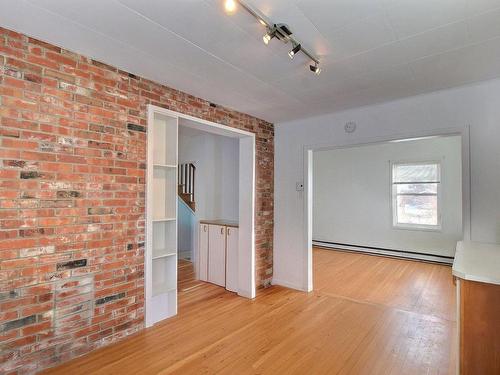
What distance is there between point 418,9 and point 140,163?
240cm

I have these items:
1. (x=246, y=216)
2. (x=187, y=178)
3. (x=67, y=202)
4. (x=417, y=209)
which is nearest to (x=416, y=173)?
(x=417, y=209)

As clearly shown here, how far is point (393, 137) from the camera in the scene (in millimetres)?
3170

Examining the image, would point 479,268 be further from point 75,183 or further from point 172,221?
point 75,183

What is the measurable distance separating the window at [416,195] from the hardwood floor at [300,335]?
1.80 meters

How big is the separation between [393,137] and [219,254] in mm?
2811

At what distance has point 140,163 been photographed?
8.44 ft

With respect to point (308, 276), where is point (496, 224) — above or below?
above

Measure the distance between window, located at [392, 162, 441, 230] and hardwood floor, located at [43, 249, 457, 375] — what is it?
1796mm

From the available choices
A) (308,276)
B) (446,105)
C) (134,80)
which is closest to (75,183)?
(134,80)

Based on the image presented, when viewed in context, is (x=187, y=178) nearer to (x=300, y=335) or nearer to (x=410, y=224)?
(x=300, y=335)

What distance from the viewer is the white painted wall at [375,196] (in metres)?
5.34

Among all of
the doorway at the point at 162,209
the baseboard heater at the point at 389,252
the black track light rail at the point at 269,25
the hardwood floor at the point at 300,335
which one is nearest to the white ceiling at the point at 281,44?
the black track light rail at the point at 269,25

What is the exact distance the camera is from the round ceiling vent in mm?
3475

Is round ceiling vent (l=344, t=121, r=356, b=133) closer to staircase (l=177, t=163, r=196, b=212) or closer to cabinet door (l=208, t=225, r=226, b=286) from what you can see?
cabinet door (l=208, t=225, r=226, b=286)
